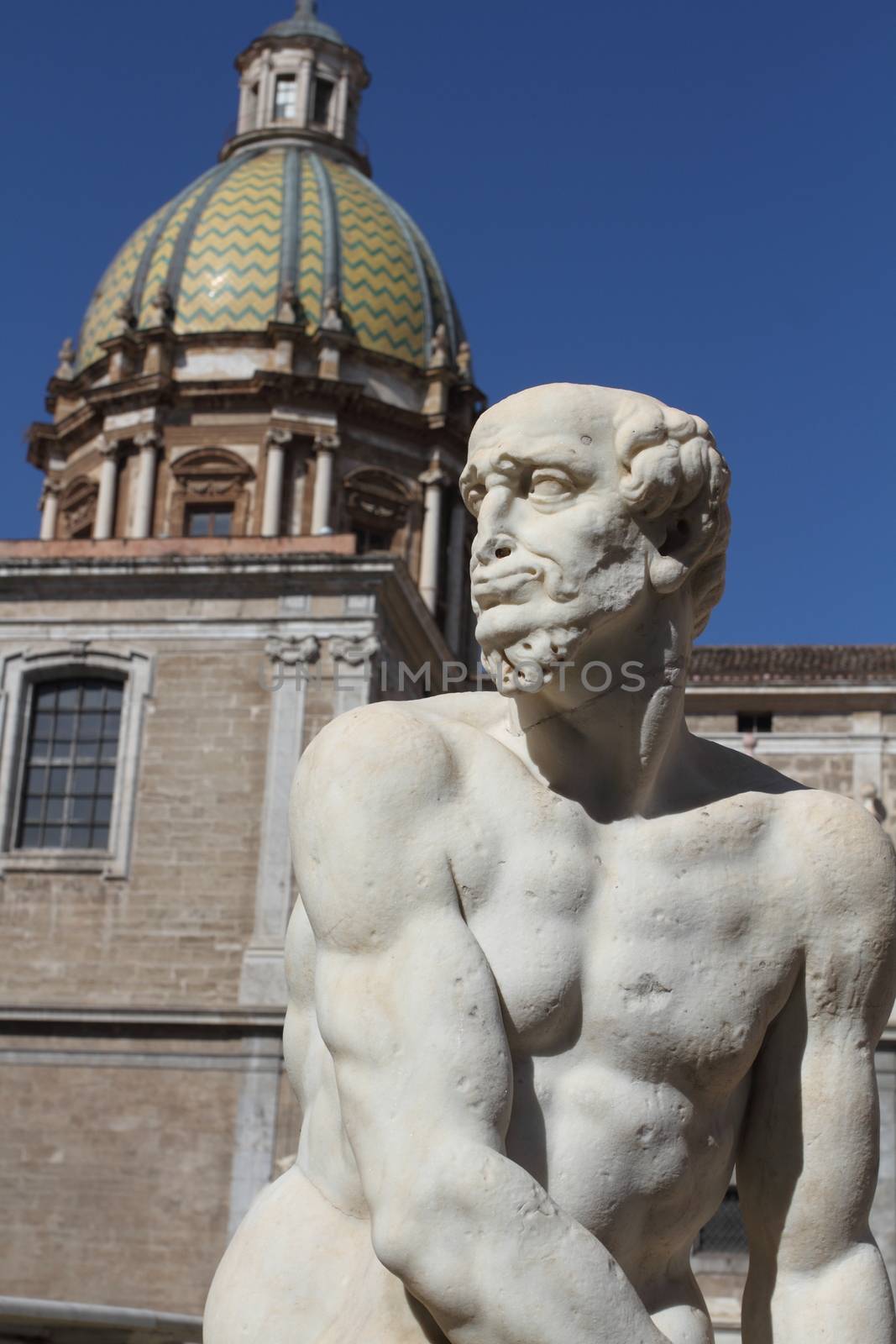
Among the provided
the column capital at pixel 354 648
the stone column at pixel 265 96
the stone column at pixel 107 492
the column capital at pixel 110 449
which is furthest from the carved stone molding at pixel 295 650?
the stone column at pixel 265 96

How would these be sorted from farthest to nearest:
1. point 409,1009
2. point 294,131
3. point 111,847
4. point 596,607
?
point 294,131
point 111,847
point 596,607
point 409,1009

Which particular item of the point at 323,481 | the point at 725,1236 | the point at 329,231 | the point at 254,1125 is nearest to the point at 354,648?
the point at 254,1125

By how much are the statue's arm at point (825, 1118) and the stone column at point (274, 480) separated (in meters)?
24.5

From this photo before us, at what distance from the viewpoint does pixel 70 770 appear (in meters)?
19.3

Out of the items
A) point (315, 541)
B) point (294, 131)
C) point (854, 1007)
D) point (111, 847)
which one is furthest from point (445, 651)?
point (854, 1007)

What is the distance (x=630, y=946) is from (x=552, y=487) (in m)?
0.54

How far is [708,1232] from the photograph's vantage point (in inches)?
695

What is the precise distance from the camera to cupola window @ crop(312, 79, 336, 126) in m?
34.1

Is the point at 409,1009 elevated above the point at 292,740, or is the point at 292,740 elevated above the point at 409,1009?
the point at 292,740

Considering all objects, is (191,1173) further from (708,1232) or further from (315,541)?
(315,541)

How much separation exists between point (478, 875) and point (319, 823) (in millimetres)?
191

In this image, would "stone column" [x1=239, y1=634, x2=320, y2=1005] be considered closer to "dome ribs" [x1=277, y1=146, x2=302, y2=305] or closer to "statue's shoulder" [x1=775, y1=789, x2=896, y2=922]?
"dome ribs" [x1=277, y1=146, x2=302, y2=305]

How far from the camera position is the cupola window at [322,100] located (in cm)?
3406

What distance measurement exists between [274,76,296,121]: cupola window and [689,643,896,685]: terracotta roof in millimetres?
15788
